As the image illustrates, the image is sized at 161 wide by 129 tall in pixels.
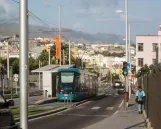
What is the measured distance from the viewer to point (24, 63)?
10.2m

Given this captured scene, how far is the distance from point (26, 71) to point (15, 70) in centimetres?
10958

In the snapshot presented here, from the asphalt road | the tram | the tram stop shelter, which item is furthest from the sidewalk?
the tram stop shelter

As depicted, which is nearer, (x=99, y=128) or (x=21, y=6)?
(x=21, y=6)

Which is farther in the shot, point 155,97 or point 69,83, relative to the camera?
point 69,83

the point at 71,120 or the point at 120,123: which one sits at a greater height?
the point at 120,123

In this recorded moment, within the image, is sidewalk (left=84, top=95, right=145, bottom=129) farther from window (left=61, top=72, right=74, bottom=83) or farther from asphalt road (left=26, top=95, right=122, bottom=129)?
A: window (left=61, top=72, right=74, bottom=83)

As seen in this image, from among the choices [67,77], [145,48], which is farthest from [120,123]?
[145,48]

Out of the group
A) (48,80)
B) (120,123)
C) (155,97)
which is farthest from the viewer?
(48,80)

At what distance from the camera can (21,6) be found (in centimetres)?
1013

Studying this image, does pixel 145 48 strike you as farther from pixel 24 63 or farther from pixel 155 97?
pixel 24 63

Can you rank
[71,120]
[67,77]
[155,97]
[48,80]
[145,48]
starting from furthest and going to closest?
[145,48] → [48,80] → [67,77] → [71,120] → [155,97]

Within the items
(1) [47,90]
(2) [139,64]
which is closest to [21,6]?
(1) [47,90]

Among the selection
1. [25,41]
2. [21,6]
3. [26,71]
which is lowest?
[26,71]

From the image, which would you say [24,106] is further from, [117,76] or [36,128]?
[117,76]
